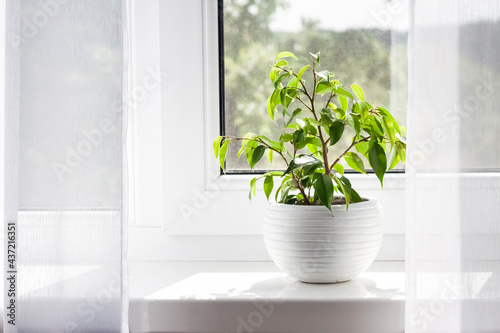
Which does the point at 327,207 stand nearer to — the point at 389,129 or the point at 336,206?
the point at 336,206

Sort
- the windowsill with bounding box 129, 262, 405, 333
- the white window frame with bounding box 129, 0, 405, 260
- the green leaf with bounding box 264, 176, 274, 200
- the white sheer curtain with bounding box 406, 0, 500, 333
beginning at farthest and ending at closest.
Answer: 1. the white window frame with bounding box 129, 0, 405, 260
2. the green leaf with bounding box 264, 176, 274, 200
3. the windowsill with bounding box 129, 262, 405, 333
4. the white sheer curtain with bounding box 406, 0, 500, 333

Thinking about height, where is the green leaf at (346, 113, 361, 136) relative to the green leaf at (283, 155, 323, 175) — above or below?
above

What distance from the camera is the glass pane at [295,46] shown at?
106cm

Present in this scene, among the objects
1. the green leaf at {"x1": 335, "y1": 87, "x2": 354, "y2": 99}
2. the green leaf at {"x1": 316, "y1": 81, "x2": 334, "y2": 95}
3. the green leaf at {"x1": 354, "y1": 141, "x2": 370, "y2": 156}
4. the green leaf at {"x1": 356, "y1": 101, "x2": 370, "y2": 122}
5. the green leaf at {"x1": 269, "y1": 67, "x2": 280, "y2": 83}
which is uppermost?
the green leaf at {"x1": 269, "y1": 67, "x2": 280, "y2": 83}

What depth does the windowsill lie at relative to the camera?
32.5 inches

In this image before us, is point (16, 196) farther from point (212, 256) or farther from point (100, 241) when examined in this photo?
point (212, 256)

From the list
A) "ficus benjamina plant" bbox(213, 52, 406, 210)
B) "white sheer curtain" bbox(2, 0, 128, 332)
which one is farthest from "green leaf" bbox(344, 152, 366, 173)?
"white sheer curtain" bbox(2, 0, 128, 332)

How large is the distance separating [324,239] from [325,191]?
85mm

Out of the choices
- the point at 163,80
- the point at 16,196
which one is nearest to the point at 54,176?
the point at 16,196

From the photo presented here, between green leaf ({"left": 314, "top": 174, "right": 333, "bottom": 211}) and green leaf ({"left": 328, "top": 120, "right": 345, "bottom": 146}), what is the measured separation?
6 cm

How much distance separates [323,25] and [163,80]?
1.10 feet

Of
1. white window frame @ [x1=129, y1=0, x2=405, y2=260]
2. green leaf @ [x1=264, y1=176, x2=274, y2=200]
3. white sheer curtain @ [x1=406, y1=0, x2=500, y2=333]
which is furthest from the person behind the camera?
white window frame @ [x1=129, y1=0, x2=405, y2=260]

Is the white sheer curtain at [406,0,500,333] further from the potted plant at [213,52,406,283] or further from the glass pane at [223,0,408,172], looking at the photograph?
the glass pane at [223,0,408,172]

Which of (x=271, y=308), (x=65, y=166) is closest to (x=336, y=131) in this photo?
(x=271, y=308)
